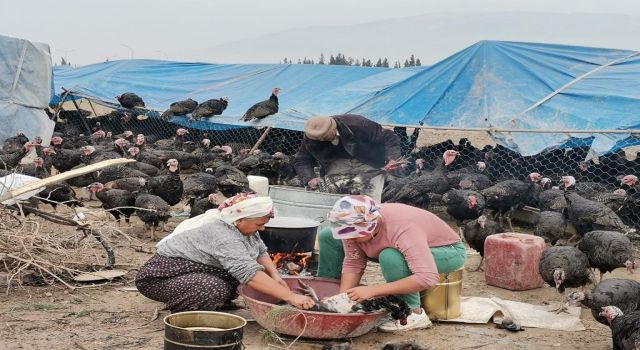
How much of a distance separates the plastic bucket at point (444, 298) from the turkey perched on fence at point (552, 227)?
272cm

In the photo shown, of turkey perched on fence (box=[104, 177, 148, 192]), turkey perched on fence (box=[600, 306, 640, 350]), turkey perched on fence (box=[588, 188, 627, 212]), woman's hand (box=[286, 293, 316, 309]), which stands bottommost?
turkey perched on fence (box=[104, 177, 148, 192])

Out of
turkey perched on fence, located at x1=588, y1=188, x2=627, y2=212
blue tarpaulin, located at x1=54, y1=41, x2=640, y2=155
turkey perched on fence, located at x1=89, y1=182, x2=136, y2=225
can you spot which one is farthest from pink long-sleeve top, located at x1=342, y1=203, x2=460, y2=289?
blue tarpaulin, located at x1=54, y1=41, x2=640, y2=155

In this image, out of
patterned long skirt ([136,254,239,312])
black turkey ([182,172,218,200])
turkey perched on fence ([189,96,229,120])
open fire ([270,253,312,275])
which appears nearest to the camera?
patterned long skirt ([136,254,239,312])

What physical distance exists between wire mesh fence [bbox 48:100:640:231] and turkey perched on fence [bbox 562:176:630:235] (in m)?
0.64

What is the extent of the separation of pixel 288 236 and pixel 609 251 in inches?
108

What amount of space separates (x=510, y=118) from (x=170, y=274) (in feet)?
22.8

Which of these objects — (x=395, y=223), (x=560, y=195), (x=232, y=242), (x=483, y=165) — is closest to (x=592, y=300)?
(x=395, y=223)

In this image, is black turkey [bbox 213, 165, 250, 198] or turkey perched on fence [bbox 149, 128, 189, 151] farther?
turkey perched on fence [bbox 149, 128, 189, 151]

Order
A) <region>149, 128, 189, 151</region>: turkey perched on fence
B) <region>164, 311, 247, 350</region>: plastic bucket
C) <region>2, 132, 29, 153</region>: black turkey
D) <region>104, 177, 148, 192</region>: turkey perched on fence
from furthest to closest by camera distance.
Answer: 1. <region>149, 128, 189, 151</region>: turkey perched on fence
2. <region>2, 132, 29, 153</region>: black turkey
3. <region>104, 177, 148, 192</region>: turkey perched on fence
4. <region>164, 311, 247, 350</region>: plastic bucket

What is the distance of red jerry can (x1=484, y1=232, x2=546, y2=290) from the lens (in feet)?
20.1

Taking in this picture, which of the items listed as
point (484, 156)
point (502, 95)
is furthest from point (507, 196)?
point (484, 156)

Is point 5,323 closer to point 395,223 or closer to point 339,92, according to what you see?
point 395,223

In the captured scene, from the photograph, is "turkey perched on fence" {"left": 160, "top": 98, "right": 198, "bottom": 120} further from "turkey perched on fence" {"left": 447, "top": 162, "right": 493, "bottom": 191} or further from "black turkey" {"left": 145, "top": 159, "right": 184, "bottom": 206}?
"turkey perched on fence" {"left": 447, "top": 162, "right": 493, "bottom": 191}

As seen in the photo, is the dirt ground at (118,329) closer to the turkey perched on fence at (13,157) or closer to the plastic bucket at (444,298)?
the plastic bucket at (444,298)
